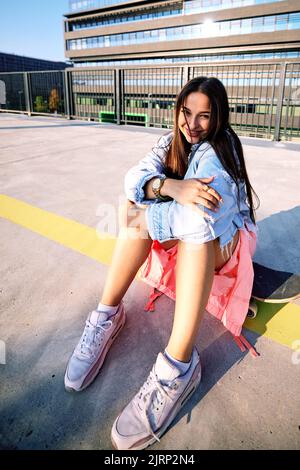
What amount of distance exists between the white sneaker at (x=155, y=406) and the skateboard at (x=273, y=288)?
0.49 meters

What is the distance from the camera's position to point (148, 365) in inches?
46.9

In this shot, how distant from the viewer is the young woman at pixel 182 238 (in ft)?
3.40

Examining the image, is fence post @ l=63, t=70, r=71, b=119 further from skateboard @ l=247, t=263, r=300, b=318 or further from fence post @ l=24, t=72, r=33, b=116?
skateboard @ l=247, t=263, r=300, b=318

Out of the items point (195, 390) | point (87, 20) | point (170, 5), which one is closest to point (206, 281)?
point (195, 390)

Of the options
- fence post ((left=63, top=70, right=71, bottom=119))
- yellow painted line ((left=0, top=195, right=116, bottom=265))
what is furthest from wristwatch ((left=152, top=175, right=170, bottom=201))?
fence post ((left=63, top=70, right=71, bottom=119))

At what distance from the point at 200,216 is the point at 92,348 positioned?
66 cm

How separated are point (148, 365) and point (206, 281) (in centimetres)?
42

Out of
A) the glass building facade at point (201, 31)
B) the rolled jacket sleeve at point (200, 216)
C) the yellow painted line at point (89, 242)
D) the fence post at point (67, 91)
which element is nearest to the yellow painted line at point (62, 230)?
the yellow painted line at point (89, 242)

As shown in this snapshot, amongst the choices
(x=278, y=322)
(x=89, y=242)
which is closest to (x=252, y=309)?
(x=278, y=322)

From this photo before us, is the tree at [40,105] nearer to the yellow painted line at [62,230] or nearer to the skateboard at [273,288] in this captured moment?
the yellow painted line at [62,230]

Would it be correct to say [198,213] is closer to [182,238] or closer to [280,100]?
[182,238]

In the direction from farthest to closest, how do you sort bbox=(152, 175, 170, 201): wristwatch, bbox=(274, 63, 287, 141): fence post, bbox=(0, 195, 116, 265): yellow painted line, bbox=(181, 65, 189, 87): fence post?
bbox=(181, 65, 189, 87): fence post
bbox=(274, 63, 287, 141): fence post
bbox=(0, 195, 116, 265): yellow painted line
bbox=(152, 175, 170, 201): wristwatch

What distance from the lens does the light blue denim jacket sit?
1062 mm

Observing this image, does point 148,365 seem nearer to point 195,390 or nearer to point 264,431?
point 195,390
